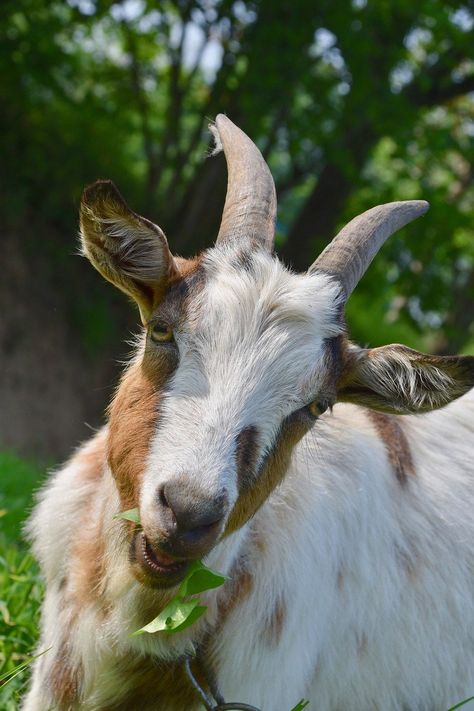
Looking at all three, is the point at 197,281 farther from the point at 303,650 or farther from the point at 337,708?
the point at 337,708

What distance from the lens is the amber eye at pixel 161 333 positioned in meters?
3.46

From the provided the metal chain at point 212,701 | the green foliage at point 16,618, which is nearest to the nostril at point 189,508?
the metal chain at point 212,701

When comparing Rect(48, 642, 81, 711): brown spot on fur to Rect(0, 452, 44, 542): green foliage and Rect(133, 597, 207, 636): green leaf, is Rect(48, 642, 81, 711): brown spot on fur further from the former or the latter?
Rect(0, 452, 44, 542): green foliage

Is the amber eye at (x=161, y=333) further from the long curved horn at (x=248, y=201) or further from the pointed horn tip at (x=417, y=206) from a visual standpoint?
the pointed horn tip at (x=417, y=206)

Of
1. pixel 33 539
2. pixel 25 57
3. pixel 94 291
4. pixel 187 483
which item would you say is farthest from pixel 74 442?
pixel 187 483

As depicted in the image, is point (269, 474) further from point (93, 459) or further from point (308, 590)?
point (93, 459)

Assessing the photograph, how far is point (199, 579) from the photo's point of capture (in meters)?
3.27

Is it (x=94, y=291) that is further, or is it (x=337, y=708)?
(x=94, y=291)

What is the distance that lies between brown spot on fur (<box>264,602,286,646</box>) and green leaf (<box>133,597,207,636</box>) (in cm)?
54

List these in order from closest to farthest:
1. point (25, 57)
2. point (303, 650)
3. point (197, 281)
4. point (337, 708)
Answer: point (197, 281) < point (303, 650) < point (337, 708) < point (25, 57)

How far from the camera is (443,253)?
461 inches

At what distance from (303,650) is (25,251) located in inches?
350

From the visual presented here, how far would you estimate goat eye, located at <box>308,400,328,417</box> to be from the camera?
354 centimetres

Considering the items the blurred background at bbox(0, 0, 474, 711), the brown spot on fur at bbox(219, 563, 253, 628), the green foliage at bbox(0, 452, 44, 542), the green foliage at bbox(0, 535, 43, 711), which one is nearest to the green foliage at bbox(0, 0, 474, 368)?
the blurred background at bbox(0, 0, 474, 711)
